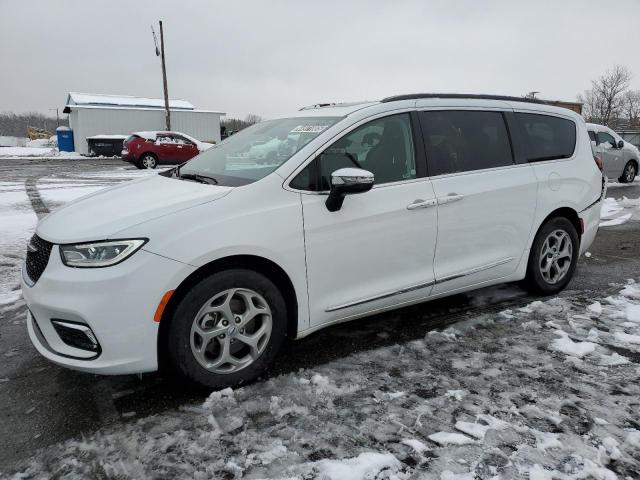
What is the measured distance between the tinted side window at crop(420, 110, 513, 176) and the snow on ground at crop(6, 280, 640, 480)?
1.35m

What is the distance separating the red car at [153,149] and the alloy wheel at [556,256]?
1645cm

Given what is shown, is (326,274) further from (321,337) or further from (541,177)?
(541,177)

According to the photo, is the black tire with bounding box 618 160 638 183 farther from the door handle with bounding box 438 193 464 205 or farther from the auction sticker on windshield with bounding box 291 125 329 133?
the auction sticker on windshield with bounding box 291 125 329 133

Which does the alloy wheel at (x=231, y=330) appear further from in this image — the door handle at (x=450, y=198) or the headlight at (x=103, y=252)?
the door handle at (x=450, y=198)

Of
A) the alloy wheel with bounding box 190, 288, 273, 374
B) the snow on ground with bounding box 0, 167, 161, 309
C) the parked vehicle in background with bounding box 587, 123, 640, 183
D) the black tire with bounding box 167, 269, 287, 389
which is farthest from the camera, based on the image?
the parked vehicle in background with bounding box 587, 123, 640, 183

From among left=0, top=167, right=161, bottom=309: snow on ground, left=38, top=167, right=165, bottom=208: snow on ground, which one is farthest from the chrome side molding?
left=38, top=167, right=165, bottom=208: snow on ground

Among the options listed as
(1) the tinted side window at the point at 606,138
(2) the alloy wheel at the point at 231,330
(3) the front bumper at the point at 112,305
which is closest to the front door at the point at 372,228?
(2) the alloy wheel at the point at 231,330

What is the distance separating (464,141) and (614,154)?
13108 mm

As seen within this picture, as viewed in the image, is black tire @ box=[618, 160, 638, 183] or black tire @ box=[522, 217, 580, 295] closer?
black tire @ box=[522, 217, 580, 295]

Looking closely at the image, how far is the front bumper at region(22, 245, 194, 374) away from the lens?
2486 millimetres

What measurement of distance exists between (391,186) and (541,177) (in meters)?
1.63

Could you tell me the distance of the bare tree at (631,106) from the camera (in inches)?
2506

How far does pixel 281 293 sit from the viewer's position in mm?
3021

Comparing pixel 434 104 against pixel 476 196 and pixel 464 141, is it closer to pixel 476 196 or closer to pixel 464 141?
pixel 464 141
